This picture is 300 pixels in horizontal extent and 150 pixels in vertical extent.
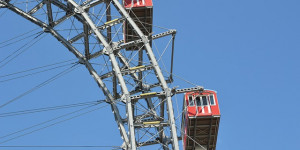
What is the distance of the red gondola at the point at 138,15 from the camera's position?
115ft

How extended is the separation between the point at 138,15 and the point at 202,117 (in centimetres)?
793

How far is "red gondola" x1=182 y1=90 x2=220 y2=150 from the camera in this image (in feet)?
110

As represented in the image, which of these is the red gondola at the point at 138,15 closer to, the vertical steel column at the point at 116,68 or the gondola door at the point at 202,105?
the vertical steel column at the point at 116,68

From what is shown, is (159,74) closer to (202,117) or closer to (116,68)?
(116,68)

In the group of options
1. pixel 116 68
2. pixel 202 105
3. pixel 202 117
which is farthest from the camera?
pixel 202 105

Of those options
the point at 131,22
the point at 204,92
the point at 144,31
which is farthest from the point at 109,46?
the point at 204,92

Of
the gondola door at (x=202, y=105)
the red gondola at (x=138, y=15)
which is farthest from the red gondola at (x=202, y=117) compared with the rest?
the red gondola at (x=138, y=15)

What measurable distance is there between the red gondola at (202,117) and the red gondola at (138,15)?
5051 mm

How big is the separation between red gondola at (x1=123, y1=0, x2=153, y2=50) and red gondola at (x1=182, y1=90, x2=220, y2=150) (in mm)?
5051

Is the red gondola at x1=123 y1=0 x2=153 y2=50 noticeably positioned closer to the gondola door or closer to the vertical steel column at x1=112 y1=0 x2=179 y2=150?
the vertical steel column at x1=112 y1=0 x2=179 y2=150

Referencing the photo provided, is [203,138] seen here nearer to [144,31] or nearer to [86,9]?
[144,31]

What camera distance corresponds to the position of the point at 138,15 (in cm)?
3584

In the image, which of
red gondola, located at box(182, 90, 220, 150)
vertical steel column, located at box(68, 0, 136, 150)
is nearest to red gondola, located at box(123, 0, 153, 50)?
vertical steel column, located at box(68, 0, 136, 150)

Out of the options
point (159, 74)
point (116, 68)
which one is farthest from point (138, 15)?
point (159, 74)
